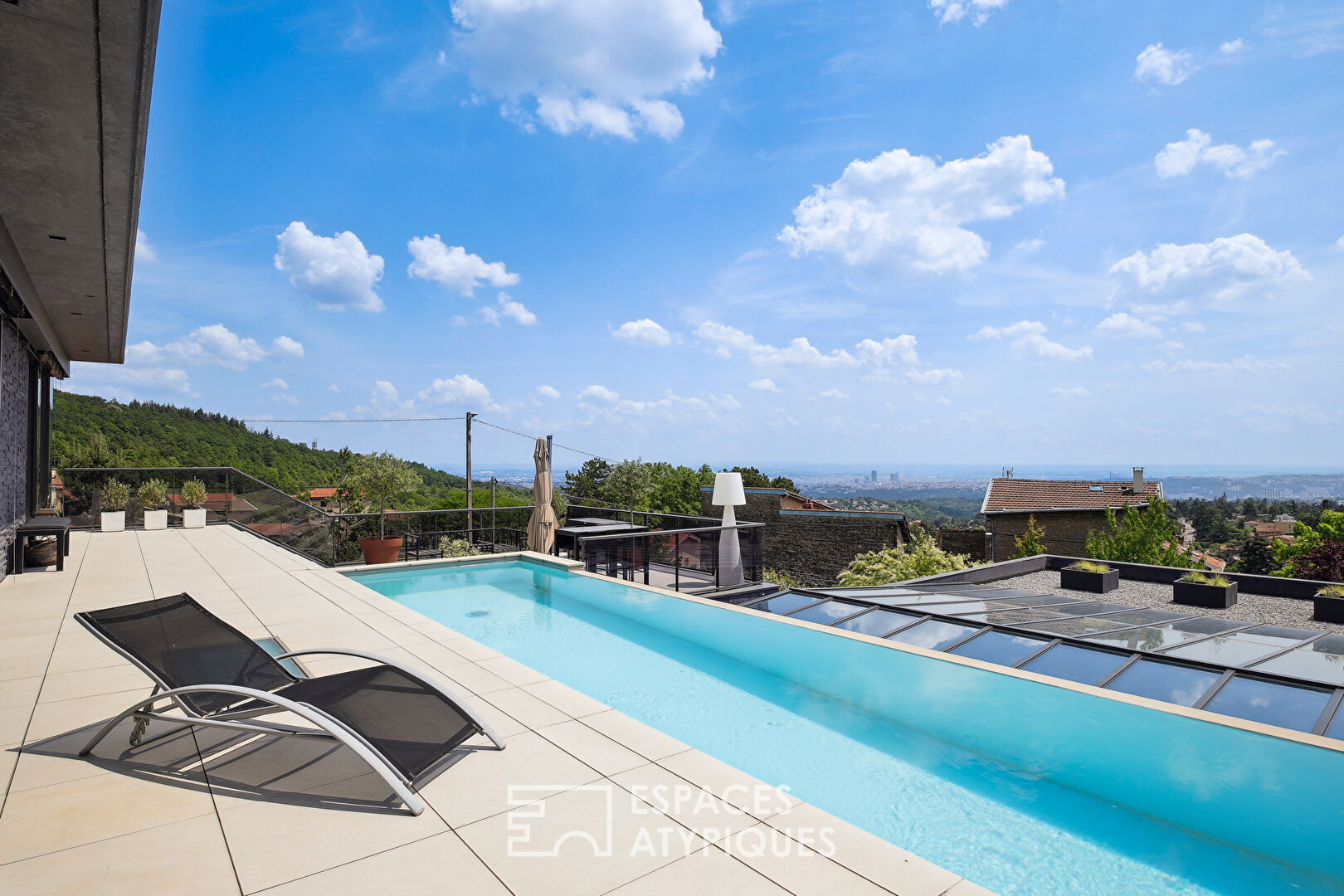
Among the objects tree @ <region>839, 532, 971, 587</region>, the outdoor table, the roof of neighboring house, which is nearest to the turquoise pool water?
the outdoor table

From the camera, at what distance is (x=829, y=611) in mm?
5961

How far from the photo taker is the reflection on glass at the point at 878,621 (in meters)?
5.29

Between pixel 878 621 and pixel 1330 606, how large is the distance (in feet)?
20.3

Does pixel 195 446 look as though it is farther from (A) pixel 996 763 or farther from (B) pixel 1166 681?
(B) pixel 1166 681

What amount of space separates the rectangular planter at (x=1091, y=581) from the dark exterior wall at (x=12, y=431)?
1322 centimetres

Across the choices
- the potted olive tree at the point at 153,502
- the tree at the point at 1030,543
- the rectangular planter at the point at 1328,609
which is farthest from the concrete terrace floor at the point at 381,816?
the tree at the point at 1030,543

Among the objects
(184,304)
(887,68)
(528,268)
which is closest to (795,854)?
(887,68)

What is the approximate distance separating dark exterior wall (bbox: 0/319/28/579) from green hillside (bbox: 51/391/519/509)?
3987mm

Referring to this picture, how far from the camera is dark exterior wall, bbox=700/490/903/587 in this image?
16438 millimetres

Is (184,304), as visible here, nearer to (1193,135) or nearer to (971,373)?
(1193,135)

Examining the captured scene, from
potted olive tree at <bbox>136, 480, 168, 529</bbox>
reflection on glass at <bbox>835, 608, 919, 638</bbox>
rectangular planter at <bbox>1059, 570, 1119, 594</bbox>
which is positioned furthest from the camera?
potted olive tree at <bbox>136, 480, 168, 529</bbox>

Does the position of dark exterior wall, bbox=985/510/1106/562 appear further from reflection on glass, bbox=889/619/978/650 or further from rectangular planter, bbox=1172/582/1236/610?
reflection on glass, bbox=889/619/978/650

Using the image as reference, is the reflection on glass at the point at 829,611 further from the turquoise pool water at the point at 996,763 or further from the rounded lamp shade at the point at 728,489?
the rounded lamp shade at the point at 728,489

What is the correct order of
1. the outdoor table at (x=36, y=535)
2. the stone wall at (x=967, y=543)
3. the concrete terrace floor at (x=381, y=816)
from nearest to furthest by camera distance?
the concrete terrace floor at (x=381, y=816) → the outdoor table at (x=36, y=535) → the stone wall at (x=967, y=543)
